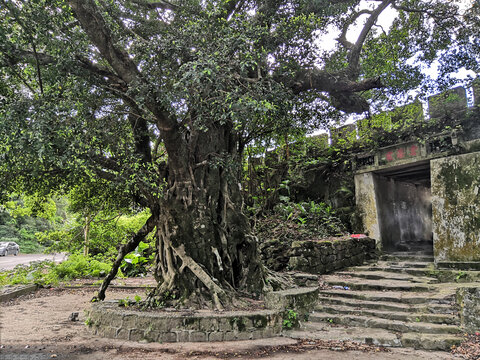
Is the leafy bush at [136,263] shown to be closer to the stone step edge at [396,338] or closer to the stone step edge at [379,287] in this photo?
the stone step edge at [379,287]

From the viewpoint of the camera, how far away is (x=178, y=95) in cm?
506

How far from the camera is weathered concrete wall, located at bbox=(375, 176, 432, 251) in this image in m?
11.6

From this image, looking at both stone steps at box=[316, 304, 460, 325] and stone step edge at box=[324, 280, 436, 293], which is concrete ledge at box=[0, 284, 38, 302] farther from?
stone step edge at box=[324, 280, 436, 293]

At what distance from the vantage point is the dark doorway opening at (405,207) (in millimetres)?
11391

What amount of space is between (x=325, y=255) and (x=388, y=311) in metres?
2.90

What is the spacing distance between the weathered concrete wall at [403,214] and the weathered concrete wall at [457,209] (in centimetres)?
266

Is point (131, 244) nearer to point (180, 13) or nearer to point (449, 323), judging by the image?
point (180, 13)

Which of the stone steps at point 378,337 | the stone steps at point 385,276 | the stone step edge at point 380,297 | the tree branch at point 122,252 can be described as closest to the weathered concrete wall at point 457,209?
the stone steps at point 385,276

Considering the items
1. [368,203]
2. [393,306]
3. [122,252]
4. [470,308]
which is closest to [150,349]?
[122,252]

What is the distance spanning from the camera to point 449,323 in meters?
5.21

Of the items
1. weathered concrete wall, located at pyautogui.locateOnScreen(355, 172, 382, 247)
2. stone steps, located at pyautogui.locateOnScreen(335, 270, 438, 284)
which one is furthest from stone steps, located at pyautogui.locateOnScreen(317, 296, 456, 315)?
weathered concrete wall, located at pyautogui.locateOnScreen(355, 172, 382, 247)

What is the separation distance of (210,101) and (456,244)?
7.27m

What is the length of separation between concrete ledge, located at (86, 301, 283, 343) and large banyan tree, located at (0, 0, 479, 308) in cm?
63

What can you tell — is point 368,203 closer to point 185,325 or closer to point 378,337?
point 378,337
